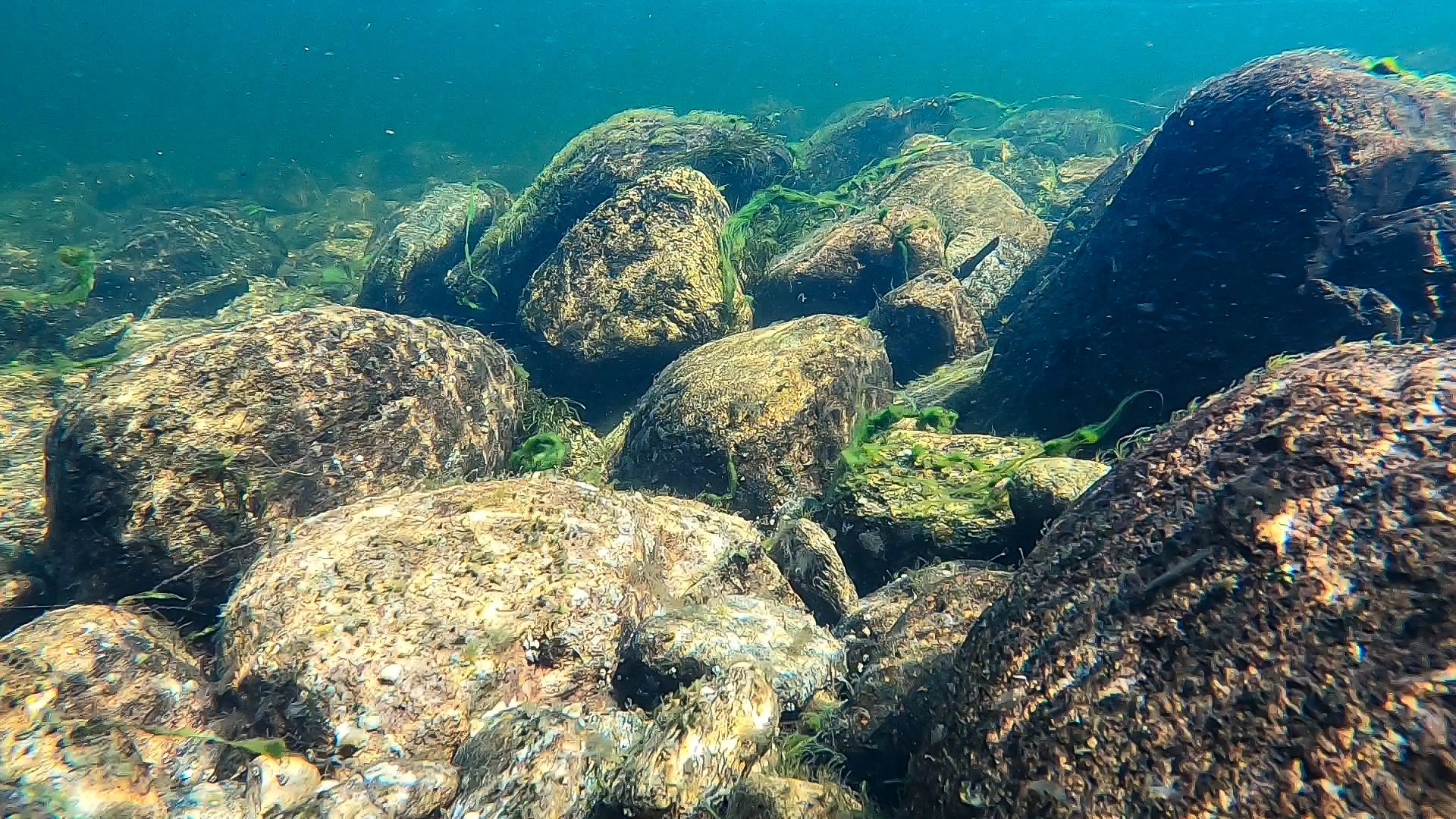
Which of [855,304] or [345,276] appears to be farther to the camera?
[345,276]

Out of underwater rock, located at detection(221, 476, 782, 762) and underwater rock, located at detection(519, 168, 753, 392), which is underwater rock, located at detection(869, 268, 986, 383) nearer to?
underwater rock, located at detection(519, 168, 753, 392)

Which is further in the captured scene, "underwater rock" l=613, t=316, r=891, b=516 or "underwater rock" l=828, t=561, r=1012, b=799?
"underwater rock" l=613, t=316, r=891, b=516

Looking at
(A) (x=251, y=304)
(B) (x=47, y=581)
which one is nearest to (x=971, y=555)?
(B) (x=47, y=581)

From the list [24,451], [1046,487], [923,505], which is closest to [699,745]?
[1046,487]

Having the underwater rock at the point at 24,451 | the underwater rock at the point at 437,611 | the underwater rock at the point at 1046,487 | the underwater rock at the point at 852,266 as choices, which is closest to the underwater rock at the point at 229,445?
the underwater rock at the point at 24,451

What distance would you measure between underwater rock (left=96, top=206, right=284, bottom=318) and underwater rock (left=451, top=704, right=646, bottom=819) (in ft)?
42.0

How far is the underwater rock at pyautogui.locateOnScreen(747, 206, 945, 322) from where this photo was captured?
291 inches

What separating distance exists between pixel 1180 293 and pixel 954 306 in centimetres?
254

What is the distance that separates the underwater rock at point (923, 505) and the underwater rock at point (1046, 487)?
24cm

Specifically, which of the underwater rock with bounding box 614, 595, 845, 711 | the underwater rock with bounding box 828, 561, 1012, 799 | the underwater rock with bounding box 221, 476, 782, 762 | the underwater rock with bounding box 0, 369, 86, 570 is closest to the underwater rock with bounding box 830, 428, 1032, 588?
the underwater rock with bounding box 828, 561, 1012, 799

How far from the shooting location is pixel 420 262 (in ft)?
32.3

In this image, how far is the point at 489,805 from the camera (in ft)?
7.85

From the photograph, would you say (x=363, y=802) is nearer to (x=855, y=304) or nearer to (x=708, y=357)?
(x=708, y=357)

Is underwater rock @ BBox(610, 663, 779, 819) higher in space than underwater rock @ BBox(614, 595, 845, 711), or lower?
higher
